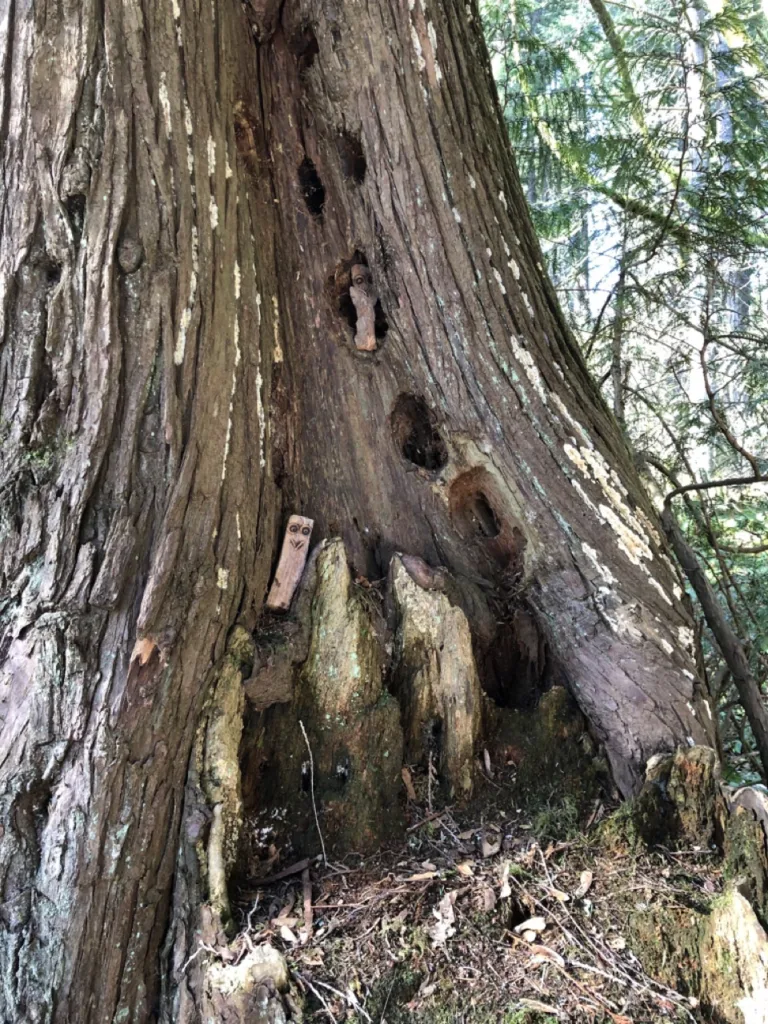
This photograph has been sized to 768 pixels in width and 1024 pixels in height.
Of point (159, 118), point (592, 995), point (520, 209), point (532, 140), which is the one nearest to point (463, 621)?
point (592, 995)

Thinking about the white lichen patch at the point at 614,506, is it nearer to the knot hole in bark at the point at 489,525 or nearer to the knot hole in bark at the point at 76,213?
the knot hole in bark at the point at 489,525

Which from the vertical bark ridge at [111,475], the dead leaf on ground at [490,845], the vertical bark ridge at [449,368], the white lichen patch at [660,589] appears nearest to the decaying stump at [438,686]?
the dead leaf on ground at [490,845]

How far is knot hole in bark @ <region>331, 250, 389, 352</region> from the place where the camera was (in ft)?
9.17

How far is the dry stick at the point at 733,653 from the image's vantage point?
3.33m

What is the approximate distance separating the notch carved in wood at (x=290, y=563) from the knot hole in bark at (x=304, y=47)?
1839 millimetres

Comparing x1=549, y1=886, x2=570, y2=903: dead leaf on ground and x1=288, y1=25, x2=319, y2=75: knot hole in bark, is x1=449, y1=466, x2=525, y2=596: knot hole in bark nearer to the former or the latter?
x1=549, y1=886, x2=570, y2=903: dead leaf on ground

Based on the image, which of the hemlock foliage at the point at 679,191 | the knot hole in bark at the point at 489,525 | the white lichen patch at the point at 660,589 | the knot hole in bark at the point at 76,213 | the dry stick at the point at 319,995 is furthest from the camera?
the hemlock foliage at the point at 679,191

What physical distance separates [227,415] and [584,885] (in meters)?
1.78

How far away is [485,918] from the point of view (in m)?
1.94

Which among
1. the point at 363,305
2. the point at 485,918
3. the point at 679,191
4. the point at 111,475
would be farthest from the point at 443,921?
the point at 679,191

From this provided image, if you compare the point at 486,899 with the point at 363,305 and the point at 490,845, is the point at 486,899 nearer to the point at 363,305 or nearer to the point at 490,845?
the point at 490,845

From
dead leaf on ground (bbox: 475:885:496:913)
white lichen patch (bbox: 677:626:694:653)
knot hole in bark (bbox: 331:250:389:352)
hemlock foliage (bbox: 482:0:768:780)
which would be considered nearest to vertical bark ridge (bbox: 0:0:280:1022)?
knot hole in bark (bbox: 331:250:389:352)

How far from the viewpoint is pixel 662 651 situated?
2.44 m

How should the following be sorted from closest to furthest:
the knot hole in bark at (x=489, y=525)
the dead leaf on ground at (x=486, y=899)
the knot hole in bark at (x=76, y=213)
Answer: the dead leaf on ground at (x=486, y=899) → the knot hole in bark at (x=76, y=213) → the knot hole in bark at (x=489, y=525)
